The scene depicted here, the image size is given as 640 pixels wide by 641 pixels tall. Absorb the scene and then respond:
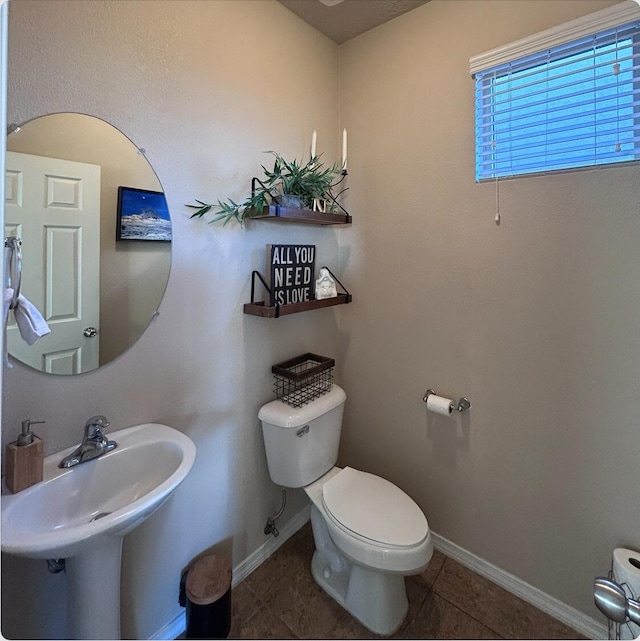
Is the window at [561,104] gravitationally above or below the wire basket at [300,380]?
above

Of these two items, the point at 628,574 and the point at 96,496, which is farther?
the point at 628,574

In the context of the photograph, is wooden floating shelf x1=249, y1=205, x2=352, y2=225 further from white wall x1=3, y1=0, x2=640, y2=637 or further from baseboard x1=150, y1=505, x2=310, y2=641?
baseboard x1=150, y1=505, x2=310, y2=641

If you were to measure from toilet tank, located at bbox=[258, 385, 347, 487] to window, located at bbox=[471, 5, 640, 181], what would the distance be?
1270 millimetres

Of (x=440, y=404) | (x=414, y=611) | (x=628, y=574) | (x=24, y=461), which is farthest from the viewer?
(x=440, y=404)

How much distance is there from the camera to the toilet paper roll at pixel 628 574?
44.7 inches

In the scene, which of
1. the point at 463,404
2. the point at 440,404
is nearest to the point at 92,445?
the point at 440,404

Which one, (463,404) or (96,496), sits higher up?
(463,404)

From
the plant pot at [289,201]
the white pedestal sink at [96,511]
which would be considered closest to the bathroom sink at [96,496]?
the white pedestal sink at [96,511]

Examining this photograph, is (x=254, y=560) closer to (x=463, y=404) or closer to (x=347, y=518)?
(x=347, y=518)

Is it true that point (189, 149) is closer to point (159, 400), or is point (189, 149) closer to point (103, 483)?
point (159, 400)

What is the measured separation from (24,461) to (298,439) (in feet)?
3.13

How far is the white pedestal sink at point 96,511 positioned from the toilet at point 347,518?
53 cm

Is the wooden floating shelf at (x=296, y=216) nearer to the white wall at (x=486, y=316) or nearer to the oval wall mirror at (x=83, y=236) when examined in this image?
the white wall at (x=486, y=316)

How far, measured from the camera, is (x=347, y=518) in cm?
143
